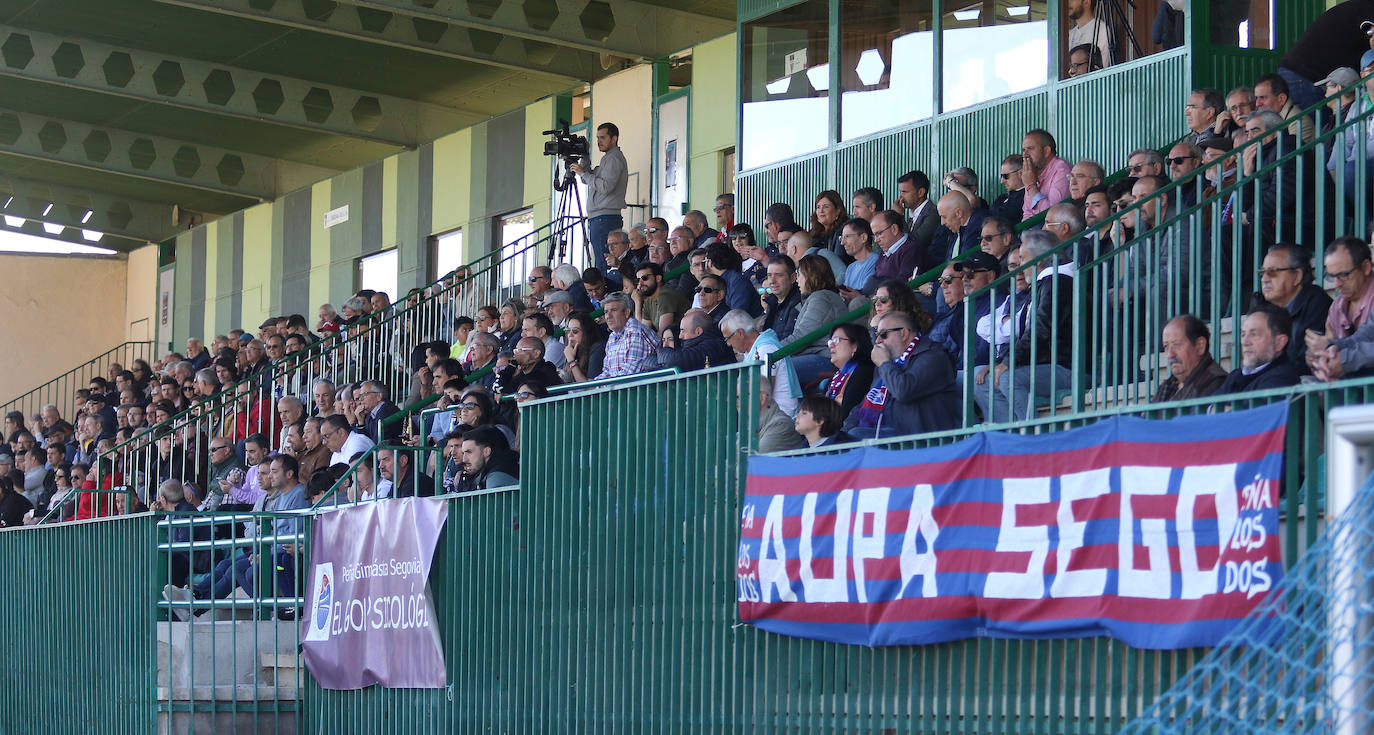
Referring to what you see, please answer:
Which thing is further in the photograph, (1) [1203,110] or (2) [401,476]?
(2) [401,476]

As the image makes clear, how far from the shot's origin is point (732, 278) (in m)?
13.8

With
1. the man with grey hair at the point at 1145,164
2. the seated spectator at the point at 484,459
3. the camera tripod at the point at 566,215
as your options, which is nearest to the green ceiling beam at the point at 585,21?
the camera tripod at the point at 566,215

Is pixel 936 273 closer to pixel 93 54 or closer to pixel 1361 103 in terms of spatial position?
pixel 1361 103

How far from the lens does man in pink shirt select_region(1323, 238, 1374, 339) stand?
7.45 m

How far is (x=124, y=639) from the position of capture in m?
12.9

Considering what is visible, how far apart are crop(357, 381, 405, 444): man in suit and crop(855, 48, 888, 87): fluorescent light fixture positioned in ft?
17.0

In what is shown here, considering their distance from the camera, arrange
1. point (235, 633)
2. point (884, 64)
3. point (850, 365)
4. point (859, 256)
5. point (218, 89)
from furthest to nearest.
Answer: point (218, 89) < point (884, 64) < point (859, 256) < point (235, 633) < point (850, 365)

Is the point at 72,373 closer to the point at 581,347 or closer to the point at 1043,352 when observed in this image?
the point at 581,347

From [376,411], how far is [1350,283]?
33.4 feet

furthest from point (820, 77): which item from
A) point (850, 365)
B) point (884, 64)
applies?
point (850, 365)

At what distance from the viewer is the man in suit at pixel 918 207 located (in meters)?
13.3

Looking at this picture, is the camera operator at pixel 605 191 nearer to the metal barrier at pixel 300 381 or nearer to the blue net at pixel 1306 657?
the metal barrier at pixel 300 381

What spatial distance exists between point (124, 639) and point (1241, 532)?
30.4ft

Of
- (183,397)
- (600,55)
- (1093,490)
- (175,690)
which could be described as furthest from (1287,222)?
(183,397)
